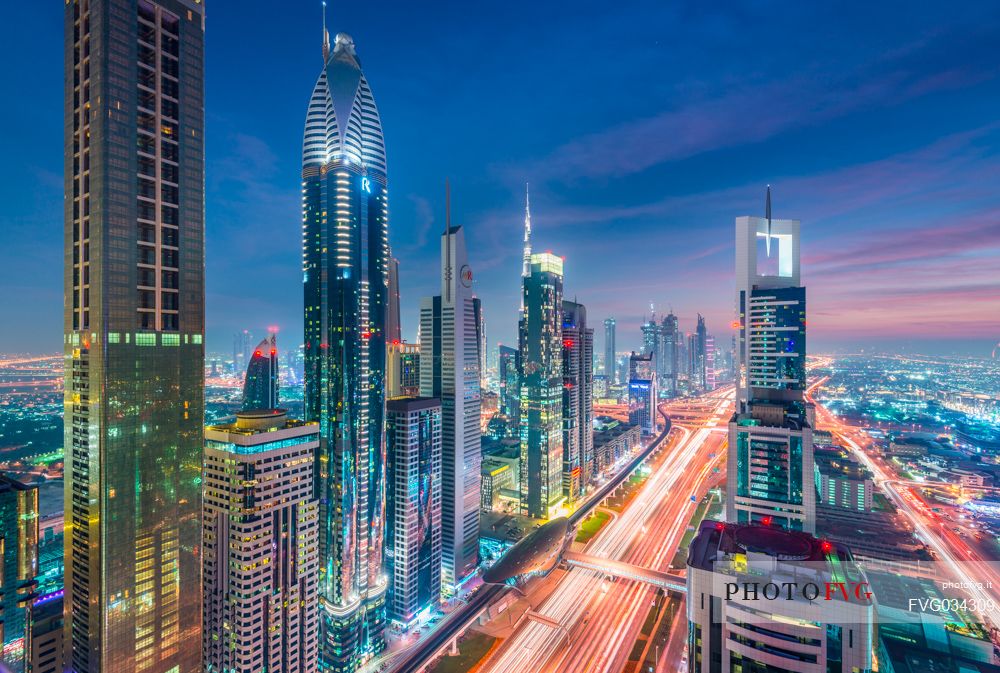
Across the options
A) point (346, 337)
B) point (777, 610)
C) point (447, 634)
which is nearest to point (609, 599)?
point (447, 634)

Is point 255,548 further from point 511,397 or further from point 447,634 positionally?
point 511,397

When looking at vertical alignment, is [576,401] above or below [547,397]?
below

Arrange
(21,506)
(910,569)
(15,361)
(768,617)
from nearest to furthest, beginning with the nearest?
(768,617), (21,506), (910,569), (15,361)

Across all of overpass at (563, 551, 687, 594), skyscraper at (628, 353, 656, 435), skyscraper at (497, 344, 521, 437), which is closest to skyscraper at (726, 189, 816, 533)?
overpass at (563, 551, 687, 594)

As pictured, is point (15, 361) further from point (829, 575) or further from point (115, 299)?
point (829, 575)

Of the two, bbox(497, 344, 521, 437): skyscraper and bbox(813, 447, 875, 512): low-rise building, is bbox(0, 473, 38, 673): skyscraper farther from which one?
bbox(813, 447, 875, 512): low-rise building

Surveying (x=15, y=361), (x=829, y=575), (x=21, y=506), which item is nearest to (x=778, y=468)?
(x=829, y=575)
